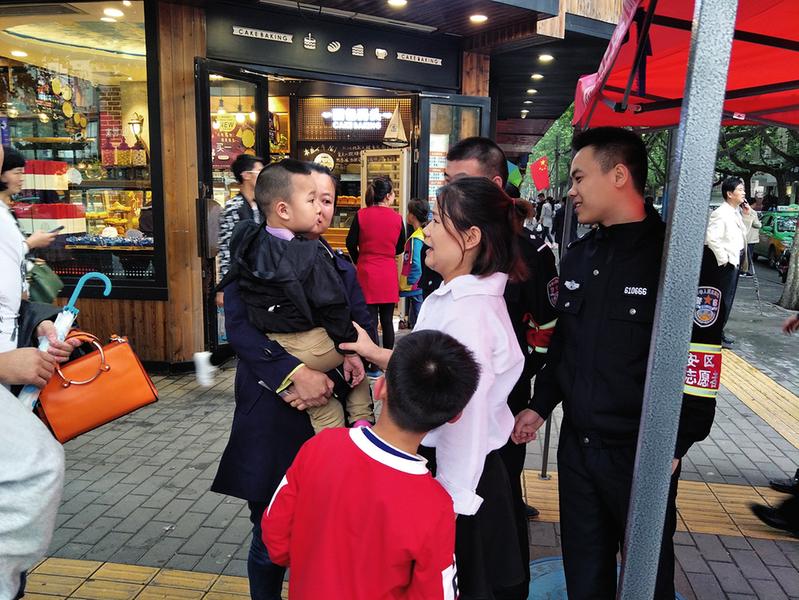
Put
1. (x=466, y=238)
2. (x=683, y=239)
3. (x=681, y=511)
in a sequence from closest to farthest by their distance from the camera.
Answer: (x=683, y=239) → (x=466, y=238) → (x=681, y=511)

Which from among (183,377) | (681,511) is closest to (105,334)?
(183,377)

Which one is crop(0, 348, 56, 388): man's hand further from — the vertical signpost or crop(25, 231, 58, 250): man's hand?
the vertical signpost

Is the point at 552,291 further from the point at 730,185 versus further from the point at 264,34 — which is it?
the point at 730,185

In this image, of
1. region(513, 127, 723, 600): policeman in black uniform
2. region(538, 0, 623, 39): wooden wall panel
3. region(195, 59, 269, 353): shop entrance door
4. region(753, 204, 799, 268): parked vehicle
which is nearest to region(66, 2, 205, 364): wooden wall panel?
region(195, 59, 269, 353): shop entrance door

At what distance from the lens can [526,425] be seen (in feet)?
8.02

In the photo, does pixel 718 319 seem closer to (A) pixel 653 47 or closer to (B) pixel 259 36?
(A) pixel 653 47

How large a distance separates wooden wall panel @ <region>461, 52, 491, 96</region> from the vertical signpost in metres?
7.70

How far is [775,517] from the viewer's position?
12.3 feet

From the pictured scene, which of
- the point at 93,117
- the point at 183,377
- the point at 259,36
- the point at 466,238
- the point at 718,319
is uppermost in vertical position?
the point at 259,36

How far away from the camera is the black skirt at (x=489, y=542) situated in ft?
6.07

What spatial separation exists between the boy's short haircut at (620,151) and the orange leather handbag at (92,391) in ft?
6.52

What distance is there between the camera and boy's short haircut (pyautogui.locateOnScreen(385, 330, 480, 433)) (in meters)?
1.57

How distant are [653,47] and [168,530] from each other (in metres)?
3.69

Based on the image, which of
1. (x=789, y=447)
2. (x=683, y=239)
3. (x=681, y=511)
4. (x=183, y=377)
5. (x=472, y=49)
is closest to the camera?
(x=683, y=239)
